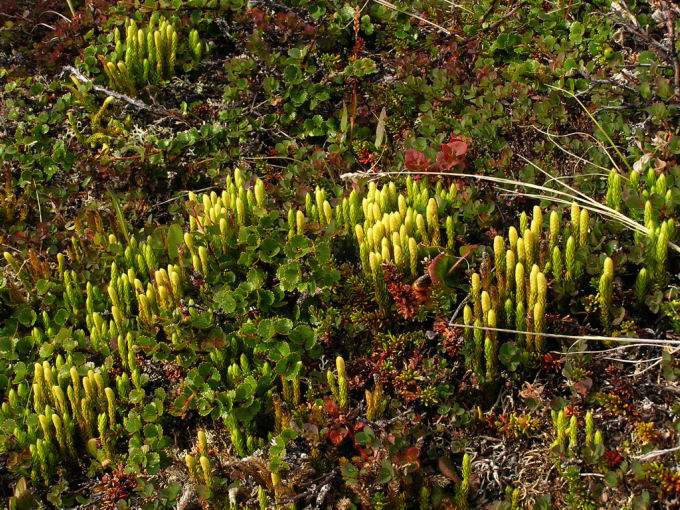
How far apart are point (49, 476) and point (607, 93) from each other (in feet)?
11.4

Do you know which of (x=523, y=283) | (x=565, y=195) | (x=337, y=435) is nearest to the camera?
(x=337, y=435)

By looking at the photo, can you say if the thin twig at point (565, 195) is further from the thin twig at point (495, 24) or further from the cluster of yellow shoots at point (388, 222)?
the thin twig at point (495, 24)

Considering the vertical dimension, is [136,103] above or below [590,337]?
above

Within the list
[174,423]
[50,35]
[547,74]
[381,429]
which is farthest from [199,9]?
[381,429]

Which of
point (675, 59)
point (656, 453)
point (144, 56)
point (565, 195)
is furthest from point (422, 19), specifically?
point (656, 453)

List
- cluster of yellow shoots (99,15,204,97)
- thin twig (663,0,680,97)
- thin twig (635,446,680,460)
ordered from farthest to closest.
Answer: cluster of yellow shoots (99,15,204,97) → thin twig (663,0,680,97) → thin twig (635,446,680,460)

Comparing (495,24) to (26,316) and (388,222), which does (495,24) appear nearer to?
(388,222)

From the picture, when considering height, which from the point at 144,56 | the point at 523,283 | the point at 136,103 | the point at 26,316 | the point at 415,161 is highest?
the point at 144,56

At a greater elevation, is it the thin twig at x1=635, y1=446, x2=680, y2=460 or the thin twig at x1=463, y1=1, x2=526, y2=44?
the thin twig at x1=463, y1=1, x2=526, y2=44

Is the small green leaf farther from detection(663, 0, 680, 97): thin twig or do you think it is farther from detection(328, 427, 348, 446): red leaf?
detection(663, 0, 680, 97): thin twig

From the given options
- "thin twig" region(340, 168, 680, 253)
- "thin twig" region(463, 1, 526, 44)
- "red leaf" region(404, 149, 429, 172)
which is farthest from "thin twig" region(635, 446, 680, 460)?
"thin twig" region(463, 1, 526, 44)

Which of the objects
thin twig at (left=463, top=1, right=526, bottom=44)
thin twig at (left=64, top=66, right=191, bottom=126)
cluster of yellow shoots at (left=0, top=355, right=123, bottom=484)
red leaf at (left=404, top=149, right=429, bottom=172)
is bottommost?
cluster of yellow shoots at (left=0, top=355, right=123, bottom=484)

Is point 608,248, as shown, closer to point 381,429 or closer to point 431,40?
point 381,429

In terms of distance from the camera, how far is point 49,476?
3.15 meters
